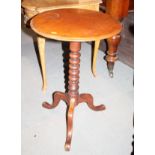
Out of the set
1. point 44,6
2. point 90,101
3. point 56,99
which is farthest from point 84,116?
point 44,6

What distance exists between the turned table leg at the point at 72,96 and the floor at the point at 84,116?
58 millimetres

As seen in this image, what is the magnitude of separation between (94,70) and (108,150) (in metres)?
1.07

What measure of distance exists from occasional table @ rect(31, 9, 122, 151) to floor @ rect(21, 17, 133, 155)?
0.09 metres

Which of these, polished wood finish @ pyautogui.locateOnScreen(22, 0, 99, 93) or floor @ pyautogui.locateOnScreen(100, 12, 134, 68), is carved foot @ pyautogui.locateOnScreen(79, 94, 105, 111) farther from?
floor @ pyautogui.locateOnScreen(100, 12, 134, 68)

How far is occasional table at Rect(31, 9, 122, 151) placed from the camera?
1.54 m

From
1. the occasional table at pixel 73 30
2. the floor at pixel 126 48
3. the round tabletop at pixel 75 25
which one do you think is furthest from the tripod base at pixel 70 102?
the floor at pixel 126 48

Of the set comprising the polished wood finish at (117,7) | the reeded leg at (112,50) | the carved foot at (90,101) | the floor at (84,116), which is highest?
the polished wood finish at (117,7)

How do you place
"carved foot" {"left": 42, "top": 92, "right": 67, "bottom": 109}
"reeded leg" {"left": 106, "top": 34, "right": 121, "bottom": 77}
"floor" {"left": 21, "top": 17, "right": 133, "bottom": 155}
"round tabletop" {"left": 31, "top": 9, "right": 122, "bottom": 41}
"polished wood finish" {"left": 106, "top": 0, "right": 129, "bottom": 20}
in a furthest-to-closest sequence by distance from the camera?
"reeded leg" {"left": 106, "top": 34, "right": 121, "bottom": 77} < "polished wood finish" {"left": 106, "top": 0, "right": 129, "bottom": 20} < "carved foot" {"left": 42, "top": 92, "right": 67, "bottom": 109} < "floor" {"left": 21, "top": 17, "right": 133, "bottom": 155} < "round tabletop" {"left": 31, "top": 9, "right": 122, "bottom": 41}

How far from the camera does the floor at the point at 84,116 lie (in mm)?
1792

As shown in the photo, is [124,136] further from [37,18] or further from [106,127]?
[37,18]

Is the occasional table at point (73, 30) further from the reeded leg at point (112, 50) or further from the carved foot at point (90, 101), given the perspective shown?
the reeded leg at point (112, 50)

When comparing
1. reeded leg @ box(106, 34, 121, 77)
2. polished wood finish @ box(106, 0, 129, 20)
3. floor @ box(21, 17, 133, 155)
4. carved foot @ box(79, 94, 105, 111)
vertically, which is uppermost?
polished wood finish @ box(106, 0, 129, 20)

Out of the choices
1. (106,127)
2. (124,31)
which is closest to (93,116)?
(106,127)

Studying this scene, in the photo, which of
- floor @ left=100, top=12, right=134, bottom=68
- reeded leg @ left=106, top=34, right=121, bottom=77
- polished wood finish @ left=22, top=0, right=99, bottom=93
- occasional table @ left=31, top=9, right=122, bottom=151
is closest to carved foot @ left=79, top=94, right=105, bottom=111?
occasional table @ left=31, top=9, right=122, bottom=151
